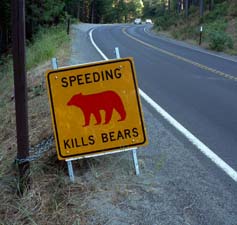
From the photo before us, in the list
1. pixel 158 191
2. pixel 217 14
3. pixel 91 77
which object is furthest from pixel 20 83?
pixel 217 14

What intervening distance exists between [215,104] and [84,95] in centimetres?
525

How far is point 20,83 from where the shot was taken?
13.8 ft

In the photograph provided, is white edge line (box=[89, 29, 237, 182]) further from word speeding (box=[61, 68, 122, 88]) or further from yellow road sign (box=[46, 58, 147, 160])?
word speeding (box=[61, 68, 122, 88])

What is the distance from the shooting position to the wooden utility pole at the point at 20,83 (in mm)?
4125

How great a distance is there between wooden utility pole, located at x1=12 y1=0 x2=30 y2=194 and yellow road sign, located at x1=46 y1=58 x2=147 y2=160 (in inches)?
14.5

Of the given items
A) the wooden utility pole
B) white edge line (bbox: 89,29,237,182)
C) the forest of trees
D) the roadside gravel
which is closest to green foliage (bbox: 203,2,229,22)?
the forest of trees

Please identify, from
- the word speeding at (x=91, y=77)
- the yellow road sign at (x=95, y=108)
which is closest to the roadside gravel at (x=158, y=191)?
the yellow road sign at (x=95, y=108)

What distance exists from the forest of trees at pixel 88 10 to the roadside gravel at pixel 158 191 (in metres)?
24.2

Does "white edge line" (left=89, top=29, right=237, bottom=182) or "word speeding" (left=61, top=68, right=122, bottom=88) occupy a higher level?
"word speeding" (left=61, top=68, right=122, bottom=88)

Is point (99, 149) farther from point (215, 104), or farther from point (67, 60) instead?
point (67, 60)

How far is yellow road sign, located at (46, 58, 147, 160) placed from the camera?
4574mm

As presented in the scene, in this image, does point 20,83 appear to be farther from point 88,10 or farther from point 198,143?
point 88,10

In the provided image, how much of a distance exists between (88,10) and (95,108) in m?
92.5

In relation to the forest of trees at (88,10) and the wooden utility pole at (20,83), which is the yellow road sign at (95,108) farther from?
the forest of trees at (88,10)
